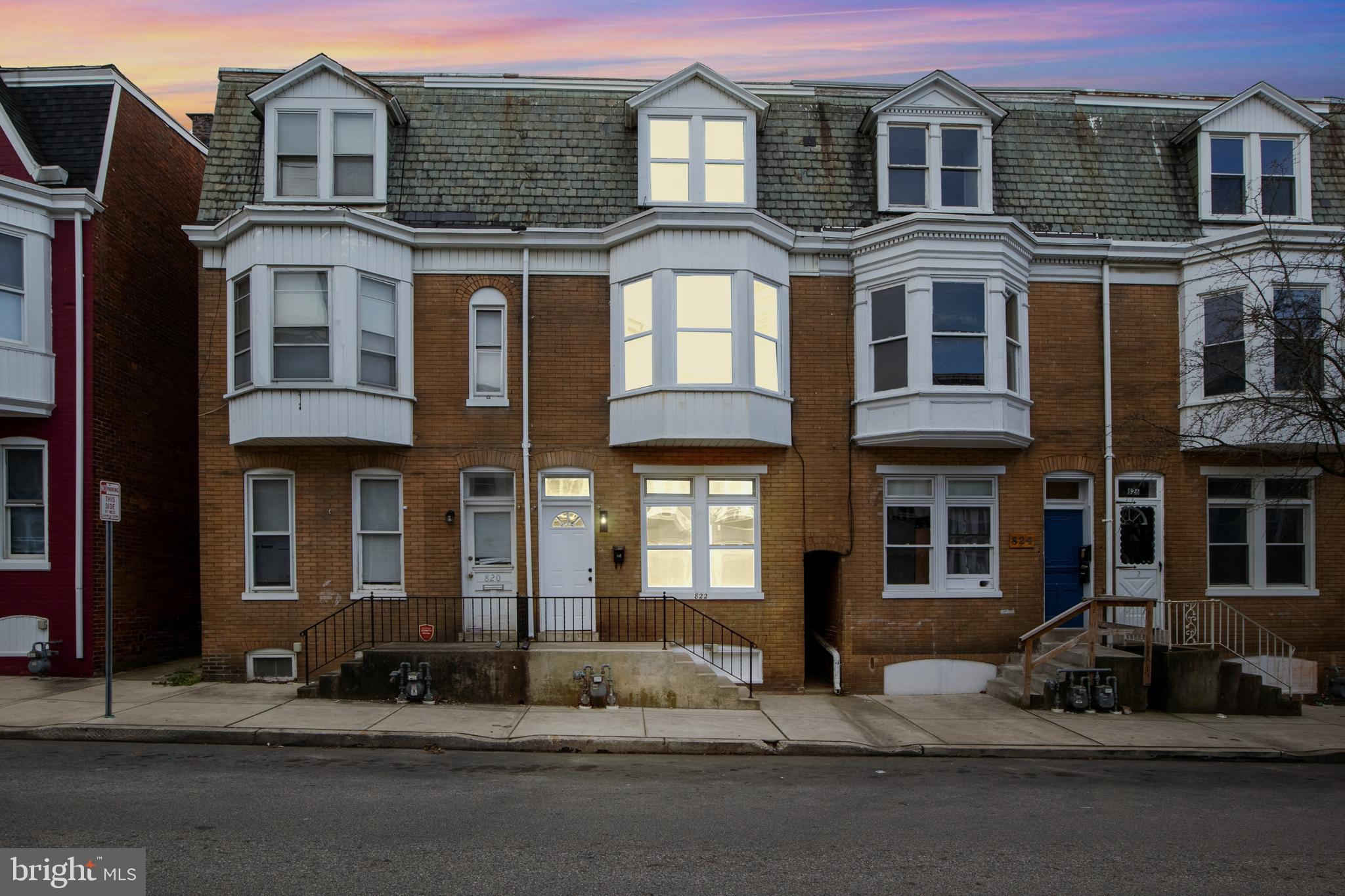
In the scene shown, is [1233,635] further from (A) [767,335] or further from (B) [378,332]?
(B) [378,332]

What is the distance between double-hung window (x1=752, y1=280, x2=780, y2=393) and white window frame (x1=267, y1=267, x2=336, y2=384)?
659 centimetres

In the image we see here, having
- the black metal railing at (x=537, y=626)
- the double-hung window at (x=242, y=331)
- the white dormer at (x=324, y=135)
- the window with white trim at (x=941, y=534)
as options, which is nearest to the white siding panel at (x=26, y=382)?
the double-hung window at (x=242, y=331)

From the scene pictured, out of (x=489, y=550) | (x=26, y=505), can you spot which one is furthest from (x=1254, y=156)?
(x=26, y=505)

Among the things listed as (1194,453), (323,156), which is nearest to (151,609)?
(323,156)

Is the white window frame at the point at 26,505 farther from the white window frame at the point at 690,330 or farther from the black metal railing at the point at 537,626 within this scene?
the white window frame at the point at 690,330

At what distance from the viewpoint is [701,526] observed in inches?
571

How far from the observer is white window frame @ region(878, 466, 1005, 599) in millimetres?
14609

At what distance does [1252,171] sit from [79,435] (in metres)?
20.2

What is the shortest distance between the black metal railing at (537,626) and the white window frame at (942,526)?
114 inches

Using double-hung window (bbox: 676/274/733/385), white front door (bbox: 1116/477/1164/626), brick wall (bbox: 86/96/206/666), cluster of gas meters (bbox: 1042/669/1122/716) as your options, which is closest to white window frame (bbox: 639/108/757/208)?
double-hung window (bbox: 676/274/733/385)

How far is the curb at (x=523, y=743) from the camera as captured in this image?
33.4ft

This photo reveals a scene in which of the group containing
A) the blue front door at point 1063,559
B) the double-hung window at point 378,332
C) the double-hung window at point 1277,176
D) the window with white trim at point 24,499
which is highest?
the double-hung window at point 1277,176

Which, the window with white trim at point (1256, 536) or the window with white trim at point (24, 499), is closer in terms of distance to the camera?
the window with white trim at point (24, 499)

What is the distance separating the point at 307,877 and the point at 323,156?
38.6ft
